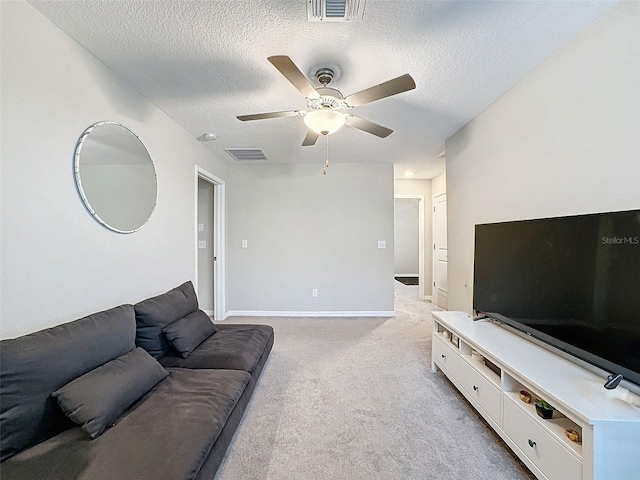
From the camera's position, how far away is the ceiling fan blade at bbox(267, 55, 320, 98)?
Answer: 145 centimetres

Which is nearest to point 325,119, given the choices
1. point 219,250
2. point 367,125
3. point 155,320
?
point 367,125

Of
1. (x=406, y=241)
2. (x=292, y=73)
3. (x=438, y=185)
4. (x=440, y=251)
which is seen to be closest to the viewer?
(x=292, y=73)

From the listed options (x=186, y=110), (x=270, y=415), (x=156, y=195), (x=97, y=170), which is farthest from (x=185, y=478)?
(x=186, y=110)

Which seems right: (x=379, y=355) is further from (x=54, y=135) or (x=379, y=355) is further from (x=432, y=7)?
(x=54, y=135)

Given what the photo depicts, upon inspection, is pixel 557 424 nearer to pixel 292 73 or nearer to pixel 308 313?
pixel 292 73

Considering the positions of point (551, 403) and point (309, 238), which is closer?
point (551, 403)

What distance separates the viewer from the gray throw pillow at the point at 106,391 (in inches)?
47.2

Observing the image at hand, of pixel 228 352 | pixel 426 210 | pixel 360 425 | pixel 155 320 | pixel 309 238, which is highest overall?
pixel 426 210

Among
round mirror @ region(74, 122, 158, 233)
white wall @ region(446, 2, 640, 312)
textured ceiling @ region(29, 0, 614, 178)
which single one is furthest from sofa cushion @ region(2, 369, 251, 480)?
white wall @ region(446, 2, 640, 312)

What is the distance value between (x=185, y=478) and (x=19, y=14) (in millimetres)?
2304

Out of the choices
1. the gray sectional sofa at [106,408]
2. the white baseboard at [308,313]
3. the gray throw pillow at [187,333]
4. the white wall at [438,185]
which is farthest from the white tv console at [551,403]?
the white wall at [438,185]

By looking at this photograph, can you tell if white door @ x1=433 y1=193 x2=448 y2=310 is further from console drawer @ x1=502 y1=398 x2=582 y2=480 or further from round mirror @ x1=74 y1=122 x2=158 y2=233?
round mirror @ x1=74 y1=122 x2=158 y2=233

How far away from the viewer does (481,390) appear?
5.98ft

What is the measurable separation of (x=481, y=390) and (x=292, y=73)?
90.4 inches
